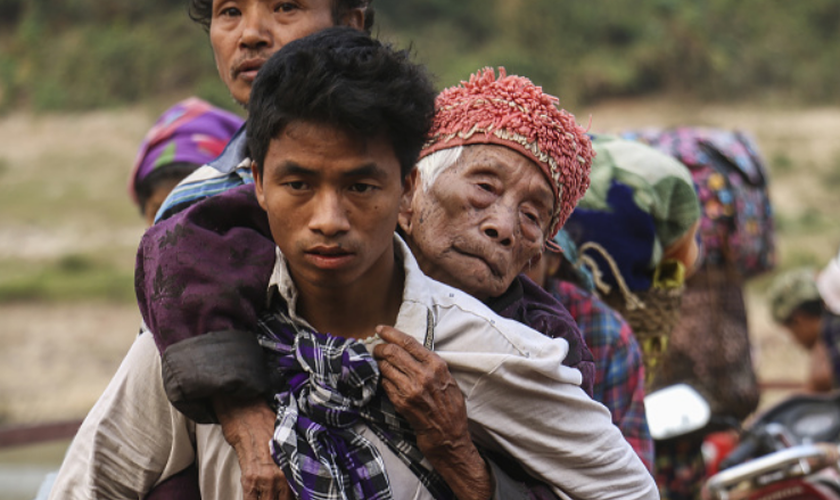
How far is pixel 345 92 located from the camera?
179 centimetres

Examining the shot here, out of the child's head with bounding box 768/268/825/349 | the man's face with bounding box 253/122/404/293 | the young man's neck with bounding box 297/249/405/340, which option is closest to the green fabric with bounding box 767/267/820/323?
the child's head with bounding box 768/268/825/349

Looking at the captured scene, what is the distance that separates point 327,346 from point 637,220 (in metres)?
1.56

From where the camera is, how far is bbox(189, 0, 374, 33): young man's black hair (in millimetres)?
2674

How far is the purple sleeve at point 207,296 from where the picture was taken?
183cm

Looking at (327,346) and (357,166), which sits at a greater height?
(357,166)

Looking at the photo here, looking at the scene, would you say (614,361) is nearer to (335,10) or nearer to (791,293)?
(335,10)

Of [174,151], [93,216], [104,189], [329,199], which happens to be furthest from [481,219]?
[104,189]

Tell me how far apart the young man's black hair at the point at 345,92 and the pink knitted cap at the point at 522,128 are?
1.63 feet

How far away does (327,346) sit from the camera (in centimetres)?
187

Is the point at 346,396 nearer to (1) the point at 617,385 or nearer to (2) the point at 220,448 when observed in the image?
(2) the point at 220,448

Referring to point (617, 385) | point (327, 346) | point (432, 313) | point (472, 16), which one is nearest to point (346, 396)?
point (327, 346)

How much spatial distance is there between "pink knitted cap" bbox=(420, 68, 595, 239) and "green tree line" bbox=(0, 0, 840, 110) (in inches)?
735

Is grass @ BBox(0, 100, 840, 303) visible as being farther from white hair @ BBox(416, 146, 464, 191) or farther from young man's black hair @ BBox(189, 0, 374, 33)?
white hair @ BBox(416, 146, 464, 191)

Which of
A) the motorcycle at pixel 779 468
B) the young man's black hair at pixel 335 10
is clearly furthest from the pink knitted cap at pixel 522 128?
the motorcycle at pixel 779 468
